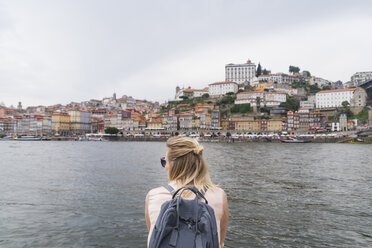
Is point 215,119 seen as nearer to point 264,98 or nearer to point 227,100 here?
point 227,100

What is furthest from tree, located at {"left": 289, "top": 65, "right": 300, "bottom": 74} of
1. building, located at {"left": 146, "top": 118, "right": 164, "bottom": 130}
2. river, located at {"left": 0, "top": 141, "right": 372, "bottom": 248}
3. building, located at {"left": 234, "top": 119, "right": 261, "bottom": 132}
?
river, located at {"left": 0, "top": 141, "right": 372, "bottom": 248}

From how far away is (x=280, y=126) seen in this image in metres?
86.2

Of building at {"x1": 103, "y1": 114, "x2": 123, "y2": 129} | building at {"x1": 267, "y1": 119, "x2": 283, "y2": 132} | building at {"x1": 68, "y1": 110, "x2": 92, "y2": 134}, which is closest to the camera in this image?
building at {"x1": 267, "y1": 119, "x2": 283, "y2": 132}

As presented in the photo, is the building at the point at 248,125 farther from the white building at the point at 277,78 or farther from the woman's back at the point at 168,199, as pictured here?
the woman's back at the point at 168,199

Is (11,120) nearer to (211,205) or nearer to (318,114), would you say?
(318,114)

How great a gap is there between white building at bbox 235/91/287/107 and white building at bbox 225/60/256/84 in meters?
26.2

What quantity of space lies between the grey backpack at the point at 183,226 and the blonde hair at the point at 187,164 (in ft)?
0.83

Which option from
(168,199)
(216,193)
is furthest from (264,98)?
(168,199)

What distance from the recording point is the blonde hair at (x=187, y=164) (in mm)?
2125

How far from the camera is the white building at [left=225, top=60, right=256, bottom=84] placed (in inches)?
5113

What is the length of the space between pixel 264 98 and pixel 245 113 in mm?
10424

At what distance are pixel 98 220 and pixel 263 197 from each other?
5.60 m

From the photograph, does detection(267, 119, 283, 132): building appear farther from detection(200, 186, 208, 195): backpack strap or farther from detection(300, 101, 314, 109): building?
detection(200, 186, 208, 195): backpack strap

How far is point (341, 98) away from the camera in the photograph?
97.2m
